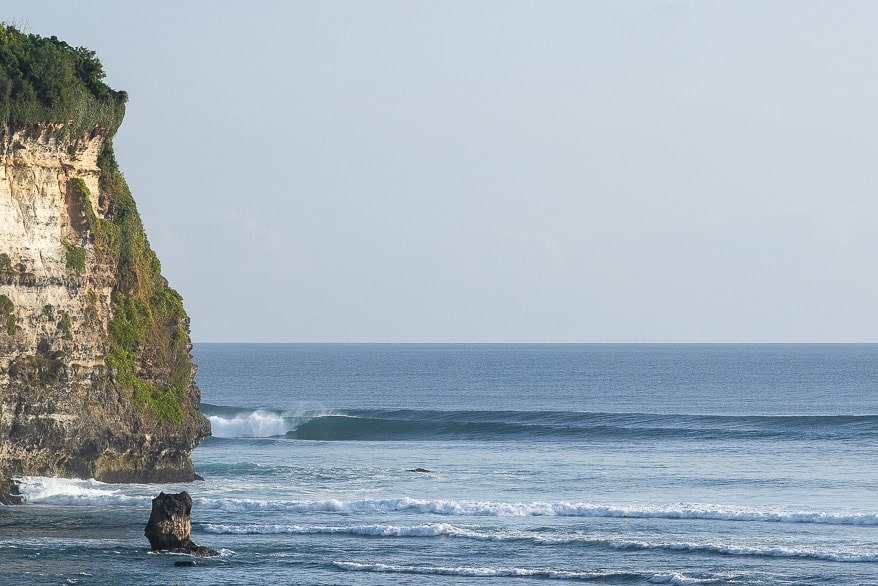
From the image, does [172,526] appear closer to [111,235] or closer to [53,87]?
[111,235]

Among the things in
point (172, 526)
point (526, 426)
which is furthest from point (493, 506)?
point (526, 426)

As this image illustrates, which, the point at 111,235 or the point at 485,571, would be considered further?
the point at 111,235

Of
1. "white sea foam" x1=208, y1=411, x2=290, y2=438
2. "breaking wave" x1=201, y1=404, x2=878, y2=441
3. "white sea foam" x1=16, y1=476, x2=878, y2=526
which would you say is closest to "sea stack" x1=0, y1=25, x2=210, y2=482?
"white sea foam" x1=16, y1=476, x2=878, y2=526

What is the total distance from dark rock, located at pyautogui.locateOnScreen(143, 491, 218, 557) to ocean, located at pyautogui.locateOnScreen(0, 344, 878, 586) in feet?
1.96

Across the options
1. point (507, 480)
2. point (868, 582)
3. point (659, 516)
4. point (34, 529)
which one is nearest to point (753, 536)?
point (659, 516)

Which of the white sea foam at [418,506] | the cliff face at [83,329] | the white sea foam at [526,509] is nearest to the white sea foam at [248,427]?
the cliff face at [83,329]

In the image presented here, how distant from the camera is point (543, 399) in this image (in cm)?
9112

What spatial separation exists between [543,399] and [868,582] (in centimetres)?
6571

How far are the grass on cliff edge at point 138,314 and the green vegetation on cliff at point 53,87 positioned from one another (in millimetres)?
1613

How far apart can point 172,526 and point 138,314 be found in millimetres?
11596

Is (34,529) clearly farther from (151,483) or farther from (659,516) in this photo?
(659,516)

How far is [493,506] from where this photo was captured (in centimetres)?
3506

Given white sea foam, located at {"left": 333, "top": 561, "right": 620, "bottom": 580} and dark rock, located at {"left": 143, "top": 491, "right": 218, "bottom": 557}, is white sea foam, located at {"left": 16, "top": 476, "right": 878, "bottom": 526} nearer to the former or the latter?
dark rock, located at {"left": 143, "top": 491, "right": 218, "bottom": 557}

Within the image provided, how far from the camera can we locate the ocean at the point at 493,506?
27.0m
